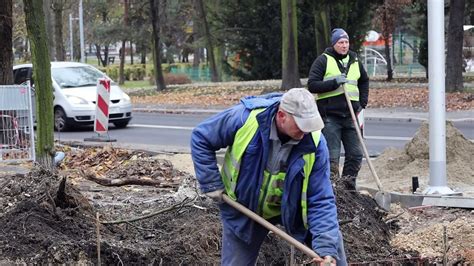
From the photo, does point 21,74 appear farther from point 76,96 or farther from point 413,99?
point 413,99

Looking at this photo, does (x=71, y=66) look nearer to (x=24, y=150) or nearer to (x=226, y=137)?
(x=24, y=150)

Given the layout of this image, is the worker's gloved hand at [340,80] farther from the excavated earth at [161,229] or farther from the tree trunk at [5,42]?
the tree trunk at [5,42]

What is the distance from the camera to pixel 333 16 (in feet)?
127

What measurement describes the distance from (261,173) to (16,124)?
7.93 metres

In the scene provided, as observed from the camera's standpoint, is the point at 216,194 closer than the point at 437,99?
Yes

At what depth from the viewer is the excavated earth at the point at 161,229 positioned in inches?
240

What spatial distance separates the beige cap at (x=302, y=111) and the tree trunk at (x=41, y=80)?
19.9 ft

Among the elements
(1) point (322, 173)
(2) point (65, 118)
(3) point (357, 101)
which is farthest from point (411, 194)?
(2) point (65, 118)

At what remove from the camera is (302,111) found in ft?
13.2

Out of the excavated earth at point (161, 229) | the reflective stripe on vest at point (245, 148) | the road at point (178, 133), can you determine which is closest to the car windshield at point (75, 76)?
the road at point (178, 133)

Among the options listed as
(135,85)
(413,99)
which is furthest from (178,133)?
(135,85)

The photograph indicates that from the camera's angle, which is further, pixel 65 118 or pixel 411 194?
pixel 65 118

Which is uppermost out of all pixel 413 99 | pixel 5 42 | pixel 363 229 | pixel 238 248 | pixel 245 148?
pixel 5 42

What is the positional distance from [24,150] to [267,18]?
29661 millimetres
